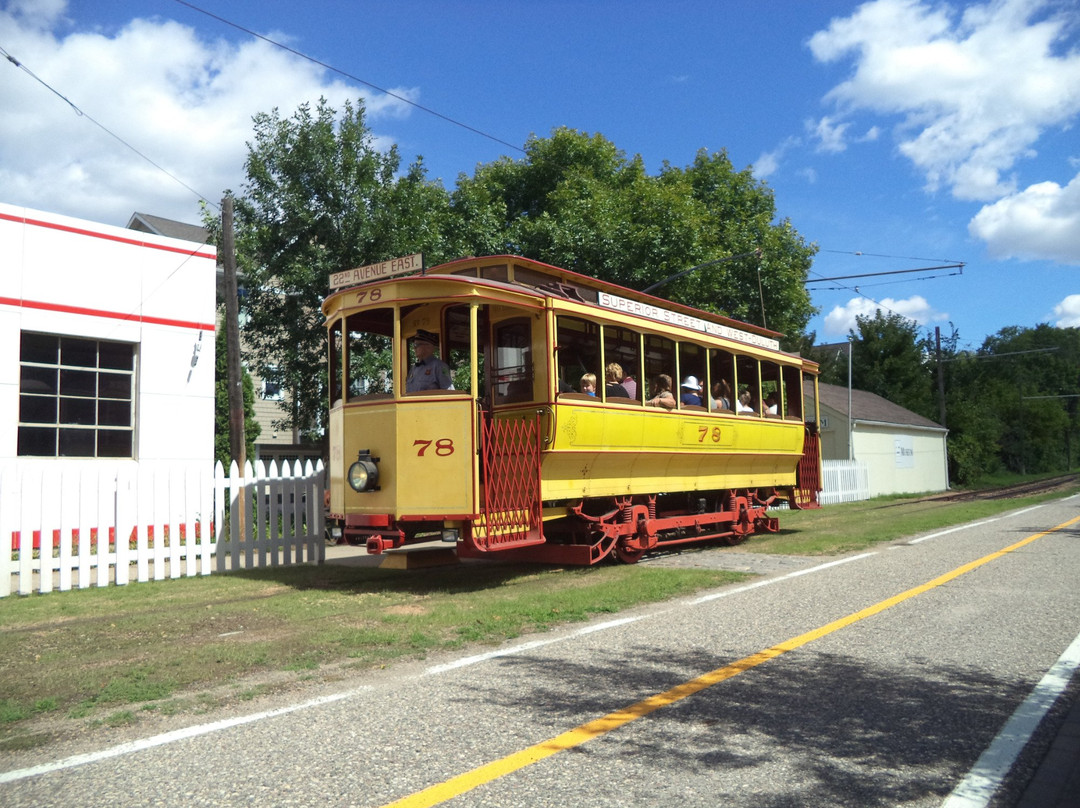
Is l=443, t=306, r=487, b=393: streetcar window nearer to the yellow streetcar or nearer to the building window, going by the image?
the yellow streetcar

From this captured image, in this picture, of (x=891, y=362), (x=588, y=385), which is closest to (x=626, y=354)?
(x=588, y=385)

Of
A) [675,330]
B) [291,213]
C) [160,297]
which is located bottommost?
[675,330]

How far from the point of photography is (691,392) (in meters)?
13.3

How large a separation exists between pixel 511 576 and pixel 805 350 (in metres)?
41.0

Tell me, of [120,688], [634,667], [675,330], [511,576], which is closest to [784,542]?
[675,330]

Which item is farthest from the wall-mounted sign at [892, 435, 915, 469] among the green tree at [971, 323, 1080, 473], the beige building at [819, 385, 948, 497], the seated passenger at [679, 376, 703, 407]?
the seated passenger at [679, 376, 703, 407]

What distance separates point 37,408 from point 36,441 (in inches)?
20.9

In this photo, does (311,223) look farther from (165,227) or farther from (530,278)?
(165,227)

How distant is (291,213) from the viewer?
734 inches

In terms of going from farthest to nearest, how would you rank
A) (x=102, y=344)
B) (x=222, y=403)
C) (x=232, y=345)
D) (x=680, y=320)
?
(x=222, y=403) → (x=102, y=344) → (x=232, y=345) → (x=680, y=320)

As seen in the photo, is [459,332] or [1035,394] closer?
[459,332]

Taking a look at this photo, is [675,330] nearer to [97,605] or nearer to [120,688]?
[97,605]

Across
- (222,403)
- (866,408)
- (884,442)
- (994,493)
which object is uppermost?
(866,408)

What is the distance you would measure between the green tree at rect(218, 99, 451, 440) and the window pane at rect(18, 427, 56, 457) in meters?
5.71
